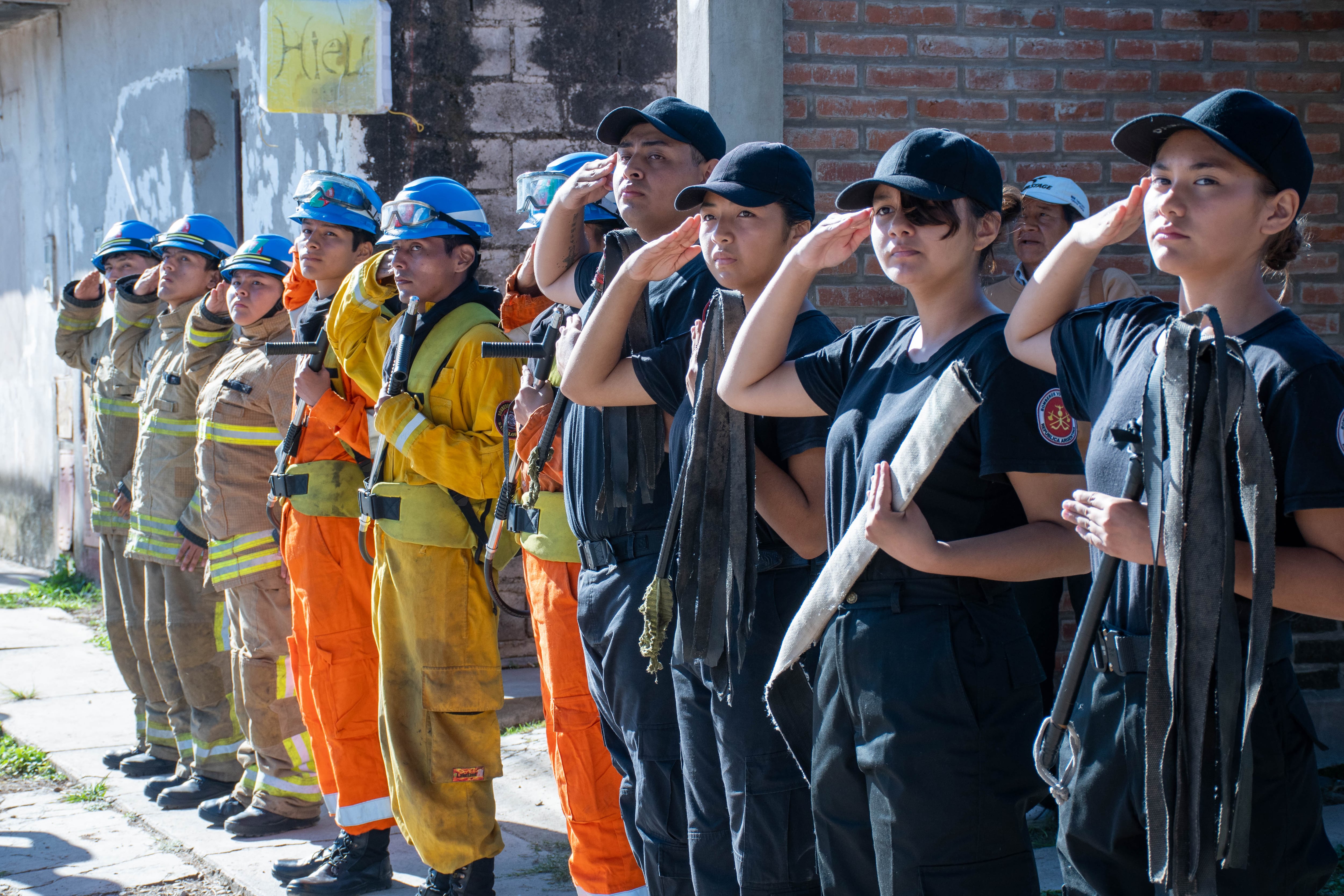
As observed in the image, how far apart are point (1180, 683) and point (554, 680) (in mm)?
2130

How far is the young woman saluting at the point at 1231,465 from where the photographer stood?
6.63 feet

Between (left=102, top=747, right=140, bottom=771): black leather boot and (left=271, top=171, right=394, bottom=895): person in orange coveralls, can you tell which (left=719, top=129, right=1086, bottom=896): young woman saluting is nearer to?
(left=271, top=171, right=394, bottom=895): person in orange coveralls

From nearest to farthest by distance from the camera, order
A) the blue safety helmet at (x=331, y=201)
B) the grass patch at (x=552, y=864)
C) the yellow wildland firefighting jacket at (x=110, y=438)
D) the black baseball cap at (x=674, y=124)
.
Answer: the black baseball cap at (x=674, y=124) < the grass patch at (x=552, y=864) < the blue safety helmet at (x=331, y=201) < the yellow wildland firefighting jacket at (x=110, y=438)

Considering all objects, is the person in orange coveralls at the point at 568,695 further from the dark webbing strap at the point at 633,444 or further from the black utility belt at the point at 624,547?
the dark webbing strap at the point at 633,444

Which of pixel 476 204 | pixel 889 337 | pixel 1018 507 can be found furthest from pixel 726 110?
pixel 1018 507

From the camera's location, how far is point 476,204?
14.1ft

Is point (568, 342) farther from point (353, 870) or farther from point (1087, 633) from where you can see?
point (353, 870)

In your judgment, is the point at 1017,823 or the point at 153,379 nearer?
the point at 1017,823

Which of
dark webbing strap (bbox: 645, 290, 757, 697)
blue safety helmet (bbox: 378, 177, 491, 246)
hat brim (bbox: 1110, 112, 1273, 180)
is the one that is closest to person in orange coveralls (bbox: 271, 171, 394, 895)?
blue safety helmet (bbox: 378, 177, 491, 246)

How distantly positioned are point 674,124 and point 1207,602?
1.96 meters

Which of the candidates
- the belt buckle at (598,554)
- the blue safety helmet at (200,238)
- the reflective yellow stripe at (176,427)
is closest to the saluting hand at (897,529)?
the belt buckle at (598,554)

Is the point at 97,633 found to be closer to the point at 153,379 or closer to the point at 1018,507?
the point at 153,379

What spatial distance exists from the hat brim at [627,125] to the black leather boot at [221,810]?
3103 mm

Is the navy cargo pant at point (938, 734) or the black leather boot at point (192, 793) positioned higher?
the navy cargo pant at point (938, 734)
